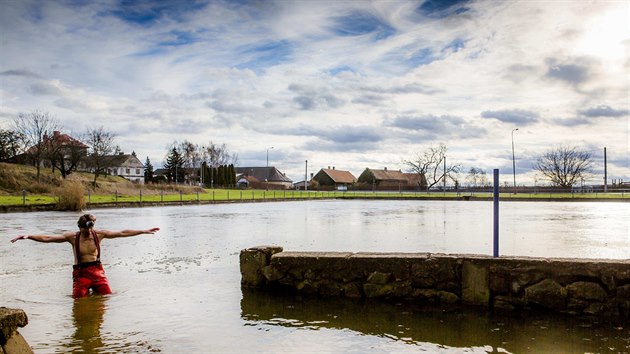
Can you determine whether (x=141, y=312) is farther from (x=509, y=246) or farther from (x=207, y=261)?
(x=509, y=246)

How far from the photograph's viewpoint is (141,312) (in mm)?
7840

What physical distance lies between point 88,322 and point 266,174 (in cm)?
13348

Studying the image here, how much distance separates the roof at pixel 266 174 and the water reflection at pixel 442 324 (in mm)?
125722

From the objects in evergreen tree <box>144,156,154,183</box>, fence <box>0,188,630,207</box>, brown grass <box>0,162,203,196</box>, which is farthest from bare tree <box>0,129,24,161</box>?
evergreen tree <box>144,156,154,183</box>

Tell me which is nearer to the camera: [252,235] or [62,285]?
Answer: [62,285]

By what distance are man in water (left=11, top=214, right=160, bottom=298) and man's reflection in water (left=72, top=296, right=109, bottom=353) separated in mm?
206

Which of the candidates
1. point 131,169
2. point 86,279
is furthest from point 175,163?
point 86,279

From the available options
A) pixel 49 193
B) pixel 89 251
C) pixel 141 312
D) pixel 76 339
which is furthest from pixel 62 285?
pixel 49 193

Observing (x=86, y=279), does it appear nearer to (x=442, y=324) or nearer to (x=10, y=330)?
(x=10, y=330)

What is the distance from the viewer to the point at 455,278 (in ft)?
27.3

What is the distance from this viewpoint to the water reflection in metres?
6.42

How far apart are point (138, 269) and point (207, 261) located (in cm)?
164

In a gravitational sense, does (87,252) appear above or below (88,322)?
above

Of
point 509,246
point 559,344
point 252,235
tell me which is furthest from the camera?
point 252,235
